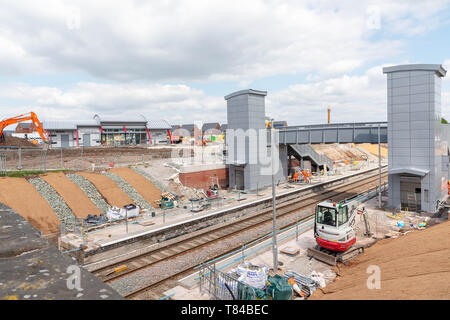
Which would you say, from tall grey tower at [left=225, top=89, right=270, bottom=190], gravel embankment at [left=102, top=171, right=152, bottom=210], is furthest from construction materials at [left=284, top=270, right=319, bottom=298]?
tall grey tower at [left=225, top=89, right=270, bottom=190]

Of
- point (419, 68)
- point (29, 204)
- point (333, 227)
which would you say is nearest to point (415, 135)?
point (419, 68)

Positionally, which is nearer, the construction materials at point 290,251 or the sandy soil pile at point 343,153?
the construction materials at point 290,251

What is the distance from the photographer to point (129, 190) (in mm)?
28609

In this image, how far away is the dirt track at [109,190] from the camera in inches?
1032

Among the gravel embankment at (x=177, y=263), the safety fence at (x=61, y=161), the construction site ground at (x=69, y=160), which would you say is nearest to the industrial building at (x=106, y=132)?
the construction site ground at (x=69, y=160)

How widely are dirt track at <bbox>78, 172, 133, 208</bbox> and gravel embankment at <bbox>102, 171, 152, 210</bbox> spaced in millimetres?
598

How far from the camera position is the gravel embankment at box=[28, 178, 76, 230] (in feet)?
71.3

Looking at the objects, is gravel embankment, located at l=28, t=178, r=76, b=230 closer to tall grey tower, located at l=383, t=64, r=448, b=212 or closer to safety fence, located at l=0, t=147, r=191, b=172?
safety fence, located at l=0, t=147, r=191, b=172

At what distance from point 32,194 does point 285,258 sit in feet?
68.2

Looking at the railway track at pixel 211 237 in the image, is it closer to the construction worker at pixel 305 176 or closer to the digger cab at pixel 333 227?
the construction worker at pixel 305 176

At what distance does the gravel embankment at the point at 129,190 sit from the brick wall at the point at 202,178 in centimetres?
675
